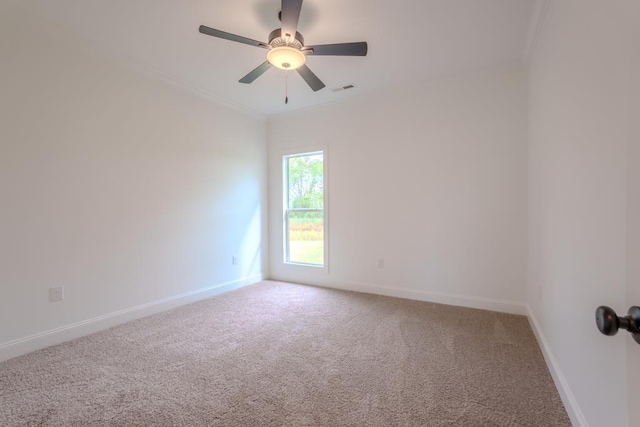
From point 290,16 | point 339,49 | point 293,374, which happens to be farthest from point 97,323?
point 339,49

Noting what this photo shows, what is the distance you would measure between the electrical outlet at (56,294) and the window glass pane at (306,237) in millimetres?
2777

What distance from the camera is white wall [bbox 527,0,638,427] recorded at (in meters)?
1.00

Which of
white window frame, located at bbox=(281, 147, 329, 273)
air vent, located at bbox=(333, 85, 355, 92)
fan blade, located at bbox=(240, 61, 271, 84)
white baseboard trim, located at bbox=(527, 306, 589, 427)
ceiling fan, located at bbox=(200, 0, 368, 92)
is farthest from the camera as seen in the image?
white window frame, located at bbox=(281, 147, 329, 273)

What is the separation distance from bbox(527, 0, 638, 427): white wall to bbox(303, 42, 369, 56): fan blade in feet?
3.98

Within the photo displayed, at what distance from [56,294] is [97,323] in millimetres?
446

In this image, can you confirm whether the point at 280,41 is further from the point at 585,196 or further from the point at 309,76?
the point at 585,196

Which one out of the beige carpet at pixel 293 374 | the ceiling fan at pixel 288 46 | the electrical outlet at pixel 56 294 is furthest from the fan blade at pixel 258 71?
the electrical outlet at pixel 56 294

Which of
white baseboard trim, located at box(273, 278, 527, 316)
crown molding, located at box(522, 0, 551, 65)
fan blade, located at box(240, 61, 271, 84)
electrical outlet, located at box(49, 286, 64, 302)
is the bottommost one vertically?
white baseboard trim, located at box(273, 278, 527, 316)

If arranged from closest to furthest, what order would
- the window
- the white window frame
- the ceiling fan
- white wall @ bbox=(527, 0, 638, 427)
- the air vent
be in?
1. white wall @ bbox=(527, 0, 638, 427)
2. the ceiling fan
3. the air vent
4. the white window frame
5. the window

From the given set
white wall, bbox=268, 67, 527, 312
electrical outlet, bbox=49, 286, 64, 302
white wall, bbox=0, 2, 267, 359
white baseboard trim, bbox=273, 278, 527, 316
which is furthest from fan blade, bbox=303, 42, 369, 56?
electrical outlet, bbox=49, 286, 64, 302

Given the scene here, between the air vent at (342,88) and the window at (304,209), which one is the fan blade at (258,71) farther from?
the window at (304,209)

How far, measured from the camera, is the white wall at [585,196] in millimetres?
999

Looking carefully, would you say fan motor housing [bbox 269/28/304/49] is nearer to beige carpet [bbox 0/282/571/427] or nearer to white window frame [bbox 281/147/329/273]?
white window frame [bbox 281/147/329/273]

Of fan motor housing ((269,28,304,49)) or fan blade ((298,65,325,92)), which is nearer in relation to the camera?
fan motor housing ((269,28,304,49))
